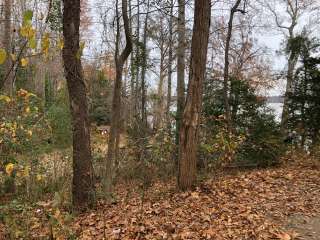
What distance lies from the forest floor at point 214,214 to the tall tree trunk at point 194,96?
1.40ft

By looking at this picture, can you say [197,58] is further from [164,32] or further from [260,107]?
[164,32]

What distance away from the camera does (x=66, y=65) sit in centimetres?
709

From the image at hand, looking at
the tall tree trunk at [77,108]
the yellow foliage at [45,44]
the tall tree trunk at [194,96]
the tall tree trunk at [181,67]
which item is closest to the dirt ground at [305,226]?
the tall tree trunk at [194,96]

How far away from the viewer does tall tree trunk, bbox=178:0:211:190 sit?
6.91 m

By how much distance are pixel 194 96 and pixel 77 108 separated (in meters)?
2.25

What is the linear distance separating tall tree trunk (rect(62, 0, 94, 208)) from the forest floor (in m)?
0.47

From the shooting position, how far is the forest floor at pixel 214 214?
16.6 ft

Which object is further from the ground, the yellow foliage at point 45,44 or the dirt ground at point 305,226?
the yellow foliage at point 45,44

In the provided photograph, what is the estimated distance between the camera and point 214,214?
5.80 meters

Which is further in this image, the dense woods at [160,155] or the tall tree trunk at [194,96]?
the tall tree trunk at [194,96]

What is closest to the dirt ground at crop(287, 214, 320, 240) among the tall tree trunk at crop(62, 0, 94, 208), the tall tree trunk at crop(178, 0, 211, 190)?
the tall tree trunk at crop(178, 0, 211, 190)

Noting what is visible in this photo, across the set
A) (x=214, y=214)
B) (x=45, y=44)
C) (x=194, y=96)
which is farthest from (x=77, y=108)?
(x=45, y=44)

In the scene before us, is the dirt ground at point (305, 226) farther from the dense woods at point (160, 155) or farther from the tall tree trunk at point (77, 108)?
the tall tree trunk at point (77, 108)

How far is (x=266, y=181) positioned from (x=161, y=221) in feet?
11.2
